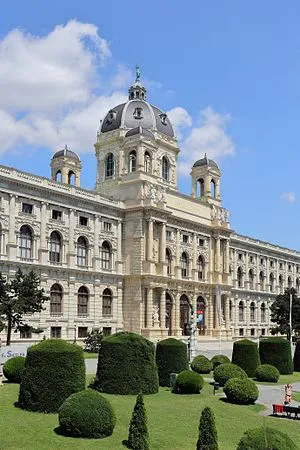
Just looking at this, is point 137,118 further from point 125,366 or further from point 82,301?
point 125,366

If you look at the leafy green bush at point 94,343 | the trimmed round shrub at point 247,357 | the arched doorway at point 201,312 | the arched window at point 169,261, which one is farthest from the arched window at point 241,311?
the trimmed round shrub at point 247,357

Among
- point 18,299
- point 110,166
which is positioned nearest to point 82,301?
point 18,299

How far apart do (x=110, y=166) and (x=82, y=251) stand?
18.8 m

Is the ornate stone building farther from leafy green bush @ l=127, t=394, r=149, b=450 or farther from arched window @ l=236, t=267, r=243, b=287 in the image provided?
leafy green bush @ l=127, t=394, r=149, b=450

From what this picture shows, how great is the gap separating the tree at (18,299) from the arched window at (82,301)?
39.4ft

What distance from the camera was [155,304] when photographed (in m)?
68.2

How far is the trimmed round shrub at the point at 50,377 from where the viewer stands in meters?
22.3

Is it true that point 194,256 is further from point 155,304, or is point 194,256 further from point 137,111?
point 137,111

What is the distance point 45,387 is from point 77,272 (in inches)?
1531

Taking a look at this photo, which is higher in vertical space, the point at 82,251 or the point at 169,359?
the point at 82,251

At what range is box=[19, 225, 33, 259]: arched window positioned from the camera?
183 feet

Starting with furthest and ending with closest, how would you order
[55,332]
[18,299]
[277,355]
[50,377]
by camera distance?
[55,332] < [18,299] < [277,355] < [50,377]

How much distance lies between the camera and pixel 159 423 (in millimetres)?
21953

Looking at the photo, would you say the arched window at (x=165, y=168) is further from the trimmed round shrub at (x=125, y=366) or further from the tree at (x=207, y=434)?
the tree at (x=207, y=434)
